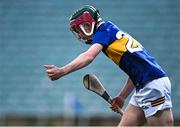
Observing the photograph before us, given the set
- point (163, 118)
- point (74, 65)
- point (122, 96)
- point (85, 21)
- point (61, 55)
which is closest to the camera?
point (74, 65)

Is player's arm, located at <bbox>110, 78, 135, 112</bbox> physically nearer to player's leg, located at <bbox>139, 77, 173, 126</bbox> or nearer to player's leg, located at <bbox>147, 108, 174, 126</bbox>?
player's leg, located at <bbox>139, 77, 173, 126</bbox>

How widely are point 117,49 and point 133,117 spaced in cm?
72

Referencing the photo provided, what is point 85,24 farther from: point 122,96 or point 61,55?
point 61,55

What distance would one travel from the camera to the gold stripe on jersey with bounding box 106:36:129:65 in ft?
18.7

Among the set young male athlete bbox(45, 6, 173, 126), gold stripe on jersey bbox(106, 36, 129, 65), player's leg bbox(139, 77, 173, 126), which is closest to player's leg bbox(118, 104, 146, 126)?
young male athlete bbox(45, 6, 173, 126)

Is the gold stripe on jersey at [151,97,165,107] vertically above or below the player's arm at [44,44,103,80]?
below

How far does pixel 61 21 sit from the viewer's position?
46.9 ft

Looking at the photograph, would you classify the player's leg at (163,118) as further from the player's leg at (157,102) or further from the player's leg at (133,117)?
the player's leg at (133,117)

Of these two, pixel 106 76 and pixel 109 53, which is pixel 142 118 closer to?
pixel 109 53

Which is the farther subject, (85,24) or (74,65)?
(85,24)

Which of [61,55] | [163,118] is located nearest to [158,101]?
[163,118]

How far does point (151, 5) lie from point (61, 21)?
6.51ft

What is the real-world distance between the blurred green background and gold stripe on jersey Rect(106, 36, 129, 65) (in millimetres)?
7038

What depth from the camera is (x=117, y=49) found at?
5699mm
